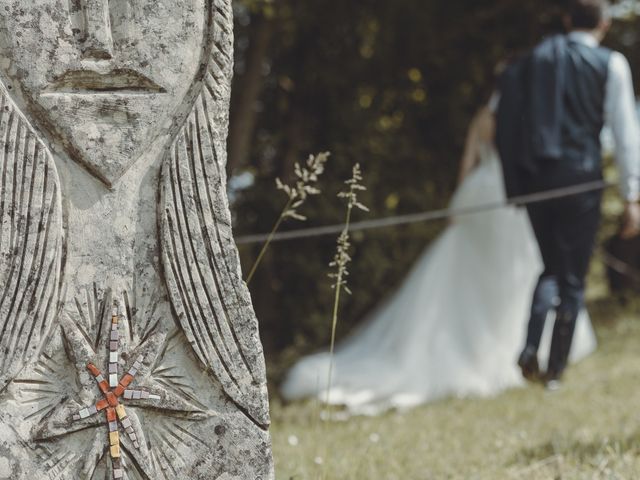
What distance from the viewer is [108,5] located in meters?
2.54

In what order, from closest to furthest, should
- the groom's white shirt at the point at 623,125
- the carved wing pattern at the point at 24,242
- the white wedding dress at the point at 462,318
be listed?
the carved wing pattern at the point at 24,242 → the groom's white shirt at the point at 623,125 → the white wedding dress at the point at 462,318

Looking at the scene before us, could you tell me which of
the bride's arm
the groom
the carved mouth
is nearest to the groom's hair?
the groom

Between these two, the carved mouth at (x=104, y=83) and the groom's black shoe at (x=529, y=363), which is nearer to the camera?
the carved mouth at (x=104, y=83)

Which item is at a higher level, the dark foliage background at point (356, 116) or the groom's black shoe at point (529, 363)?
the dark foliage background at point (356, 116)

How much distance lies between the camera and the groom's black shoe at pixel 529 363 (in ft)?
17.8

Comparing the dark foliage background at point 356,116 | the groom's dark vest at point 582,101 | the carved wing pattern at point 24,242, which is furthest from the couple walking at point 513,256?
the carved wing pattern at point 24,242

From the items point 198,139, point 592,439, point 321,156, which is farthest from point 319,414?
point 198,139

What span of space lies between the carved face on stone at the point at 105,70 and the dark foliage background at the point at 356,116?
470cm

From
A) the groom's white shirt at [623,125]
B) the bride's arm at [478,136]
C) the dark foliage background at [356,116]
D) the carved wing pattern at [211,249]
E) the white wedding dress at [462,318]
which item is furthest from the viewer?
the dark foliage background at [356,116]

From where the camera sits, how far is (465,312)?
7000 mm

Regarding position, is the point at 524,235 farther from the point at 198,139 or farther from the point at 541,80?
the point at 198,139

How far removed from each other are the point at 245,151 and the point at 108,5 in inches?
200

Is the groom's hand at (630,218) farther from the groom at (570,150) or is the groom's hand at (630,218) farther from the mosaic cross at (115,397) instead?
the mosaic cross at (115,397)

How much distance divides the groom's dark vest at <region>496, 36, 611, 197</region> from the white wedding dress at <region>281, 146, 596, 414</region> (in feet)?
4.80
